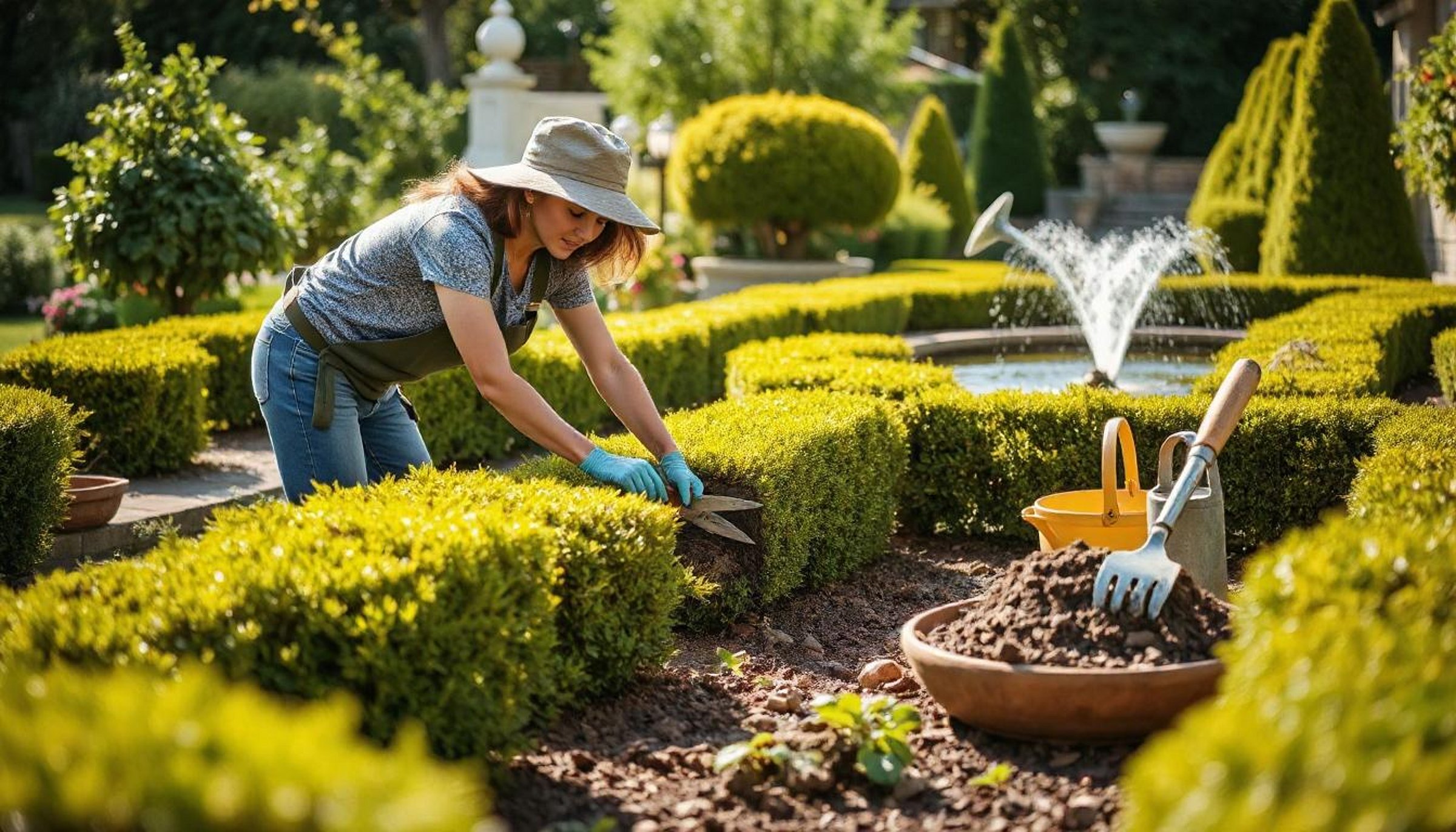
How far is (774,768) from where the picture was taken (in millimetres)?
3037

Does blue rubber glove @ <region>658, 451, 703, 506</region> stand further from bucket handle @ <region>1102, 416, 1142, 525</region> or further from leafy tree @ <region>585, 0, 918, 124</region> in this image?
leafy tree @ <region>585, 0, 918, 124</region>

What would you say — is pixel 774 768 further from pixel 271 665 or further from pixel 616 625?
pixel 271 665

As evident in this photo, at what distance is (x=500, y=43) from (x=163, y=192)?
10.2 meters

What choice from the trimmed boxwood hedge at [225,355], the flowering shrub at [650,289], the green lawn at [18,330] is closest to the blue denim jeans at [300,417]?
the trimmed boxwood hedge at [225,355]

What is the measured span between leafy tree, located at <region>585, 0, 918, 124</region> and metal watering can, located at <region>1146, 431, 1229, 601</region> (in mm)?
18234

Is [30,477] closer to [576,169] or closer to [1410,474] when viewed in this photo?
[576,169]

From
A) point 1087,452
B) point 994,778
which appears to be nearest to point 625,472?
point 994,778

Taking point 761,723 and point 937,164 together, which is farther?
point 937,164

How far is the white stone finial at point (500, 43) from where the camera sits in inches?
706

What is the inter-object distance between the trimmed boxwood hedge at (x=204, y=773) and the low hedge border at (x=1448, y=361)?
6.75 meters

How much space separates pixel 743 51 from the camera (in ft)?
71.7

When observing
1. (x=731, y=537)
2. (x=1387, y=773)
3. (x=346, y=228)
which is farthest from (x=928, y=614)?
(x=346, y=228)

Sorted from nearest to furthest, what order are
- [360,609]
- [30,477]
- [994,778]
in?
[360,609]
[994,778]
[30,477]

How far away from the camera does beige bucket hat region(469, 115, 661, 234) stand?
365 centimetres
